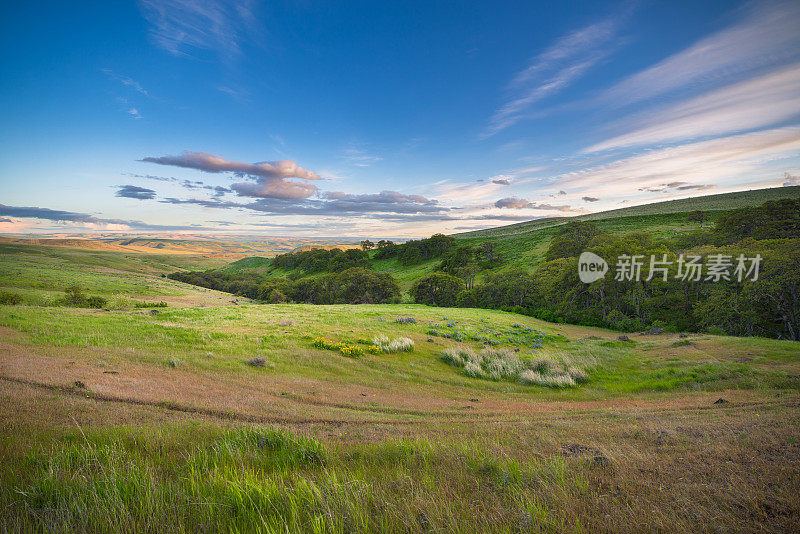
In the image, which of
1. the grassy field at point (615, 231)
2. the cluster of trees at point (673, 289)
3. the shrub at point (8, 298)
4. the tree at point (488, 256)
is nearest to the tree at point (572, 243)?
the cluster of trees at point (673, 289)

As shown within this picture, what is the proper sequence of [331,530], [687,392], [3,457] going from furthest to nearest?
1. [687,392]
2. [3,457]
3. [331,530]

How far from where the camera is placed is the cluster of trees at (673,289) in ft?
102

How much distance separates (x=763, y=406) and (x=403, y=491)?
12.8 meters

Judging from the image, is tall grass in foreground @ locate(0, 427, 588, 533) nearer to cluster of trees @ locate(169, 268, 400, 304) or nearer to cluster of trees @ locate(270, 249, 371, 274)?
cluster of trees @ locate(169, 268, 400, 304)

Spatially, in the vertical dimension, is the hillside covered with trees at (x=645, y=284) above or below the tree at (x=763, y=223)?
below

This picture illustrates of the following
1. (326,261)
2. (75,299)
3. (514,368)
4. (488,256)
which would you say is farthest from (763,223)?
(326,261)

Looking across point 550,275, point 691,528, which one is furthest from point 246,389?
point 550,275

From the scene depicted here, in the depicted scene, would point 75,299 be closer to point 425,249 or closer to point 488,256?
point 488,256

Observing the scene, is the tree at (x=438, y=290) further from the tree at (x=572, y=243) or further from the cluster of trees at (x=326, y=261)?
the cluster of trees at (x=326, y=261)

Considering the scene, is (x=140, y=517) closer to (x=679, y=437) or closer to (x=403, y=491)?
(x=403, y=491)

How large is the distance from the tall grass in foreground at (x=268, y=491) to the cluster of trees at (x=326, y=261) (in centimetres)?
11019

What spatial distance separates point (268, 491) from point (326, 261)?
422ft

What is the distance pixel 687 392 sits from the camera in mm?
14203

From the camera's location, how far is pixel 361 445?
559cm
